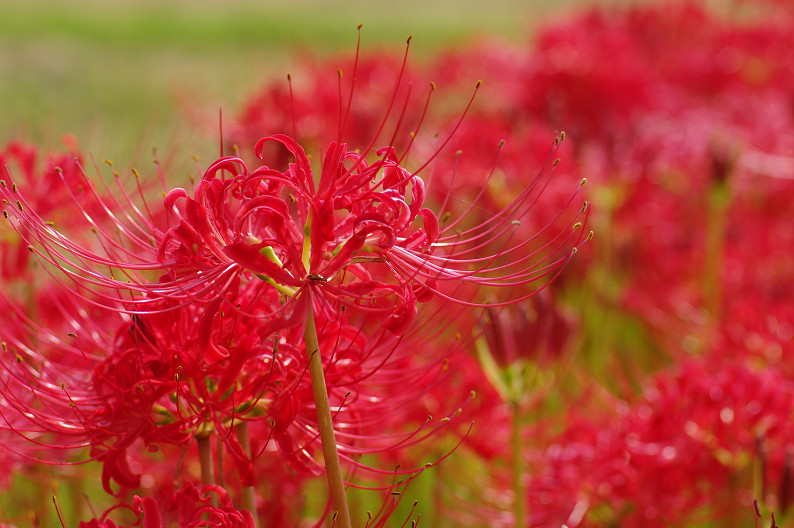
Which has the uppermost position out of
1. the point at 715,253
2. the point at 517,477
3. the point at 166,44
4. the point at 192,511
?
the point at 166,44

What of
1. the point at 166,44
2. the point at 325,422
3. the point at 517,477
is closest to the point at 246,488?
the point at 325,422

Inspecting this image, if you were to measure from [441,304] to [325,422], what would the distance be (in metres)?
0.52

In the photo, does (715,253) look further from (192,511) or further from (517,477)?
(192,511)

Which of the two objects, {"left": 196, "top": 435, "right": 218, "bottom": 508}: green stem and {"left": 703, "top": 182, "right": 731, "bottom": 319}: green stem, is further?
{"left": 703, "top": 182, "right": 731, "bottom": 319}: green stem

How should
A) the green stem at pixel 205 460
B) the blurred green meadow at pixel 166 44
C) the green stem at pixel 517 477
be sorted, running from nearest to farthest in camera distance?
the green stem at pixel 205 460
the green stem at pixel 517 477
the blurred green meadow at pixel 166 44

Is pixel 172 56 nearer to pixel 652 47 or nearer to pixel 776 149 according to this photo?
pixel 652 47

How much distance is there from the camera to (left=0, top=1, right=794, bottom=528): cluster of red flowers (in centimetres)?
104

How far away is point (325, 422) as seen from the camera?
1009 millimetres

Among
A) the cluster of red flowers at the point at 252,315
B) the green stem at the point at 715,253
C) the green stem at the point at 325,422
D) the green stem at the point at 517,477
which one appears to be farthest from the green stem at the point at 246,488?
the green stem at the point at 715,253

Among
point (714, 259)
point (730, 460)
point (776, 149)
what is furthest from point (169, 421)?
point (776, 149)

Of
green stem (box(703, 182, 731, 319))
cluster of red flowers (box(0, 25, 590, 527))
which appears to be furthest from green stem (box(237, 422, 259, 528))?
green stem (box(703, 182, 731, 319))

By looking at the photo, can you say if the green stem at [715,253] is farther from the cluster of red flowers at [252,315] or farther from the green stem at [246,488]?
the green stem at [246,488]

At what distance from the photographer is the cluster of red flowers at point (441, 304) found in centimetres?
104

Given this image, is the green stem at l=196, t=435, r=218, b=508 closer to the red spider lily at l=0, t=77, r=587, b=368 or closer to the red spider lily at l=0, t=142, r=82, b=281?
the red spider lily at l=0, t=77, r=587, b=368
